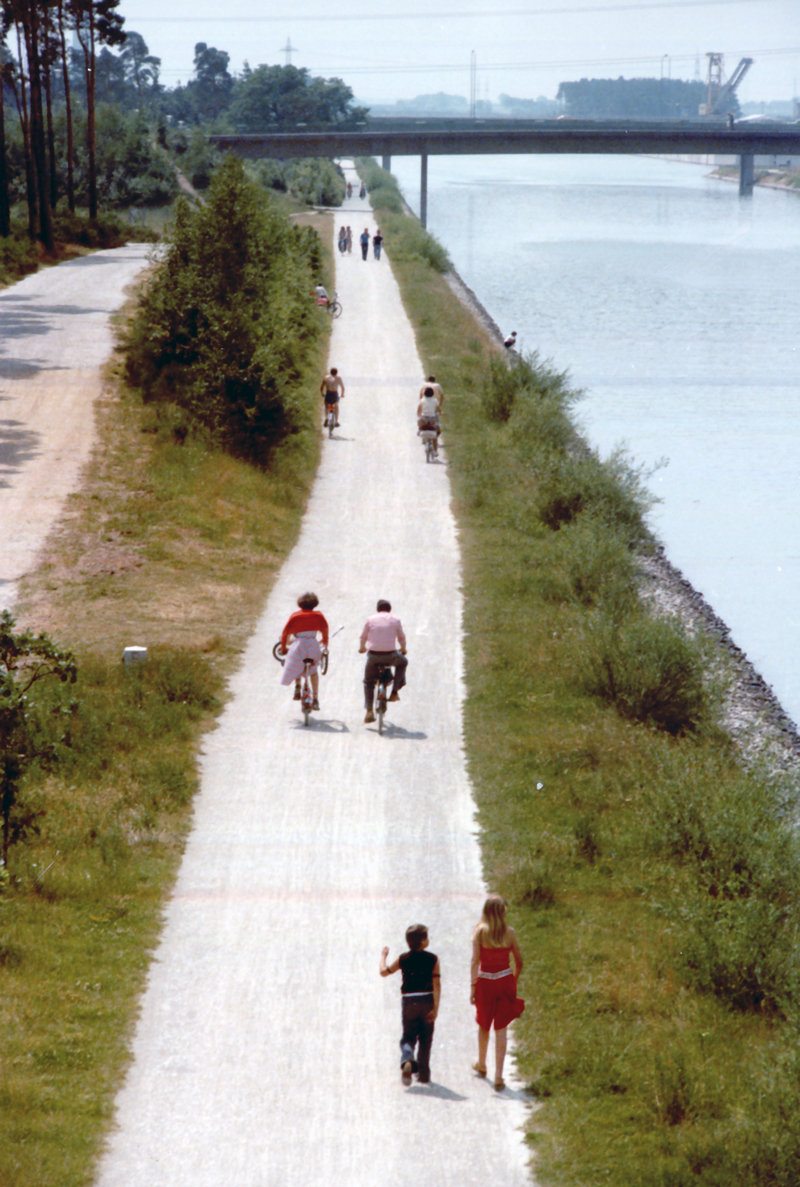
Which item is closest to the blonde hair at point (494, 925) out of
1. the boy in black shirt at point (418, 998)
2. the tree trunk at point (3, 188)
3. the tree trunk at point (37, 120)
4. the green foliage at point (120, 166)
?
the boy in black shirt at point (418, 998)

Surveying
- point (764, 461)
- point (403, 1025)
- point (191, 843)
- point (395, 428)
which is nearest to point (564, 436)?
point (395, 428)

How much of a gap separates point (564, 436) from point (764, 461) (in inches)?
321

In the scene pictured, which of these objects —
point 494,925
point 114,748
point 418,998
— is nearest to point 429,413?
point 114,748

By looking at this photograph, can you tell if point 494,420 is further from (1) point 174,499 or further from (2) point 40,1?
(2) point 40,1

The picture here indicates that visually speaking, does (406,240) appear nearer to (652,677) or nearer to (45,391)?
(45,391)

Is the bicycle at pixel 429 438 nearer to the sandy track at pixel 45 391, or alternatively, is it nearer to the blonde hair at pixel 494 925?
the sandy track at pixel 45 391

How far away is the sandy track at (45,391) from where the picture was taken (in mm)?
20984

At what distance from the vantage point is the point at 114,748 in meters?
12.6

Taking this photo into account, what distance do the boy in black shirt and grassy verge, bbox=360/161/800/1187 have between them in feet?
2.44

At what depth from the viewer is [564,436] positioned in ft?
99.1

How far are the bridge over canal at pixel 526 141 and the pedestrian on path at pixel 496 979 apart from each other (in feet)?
303

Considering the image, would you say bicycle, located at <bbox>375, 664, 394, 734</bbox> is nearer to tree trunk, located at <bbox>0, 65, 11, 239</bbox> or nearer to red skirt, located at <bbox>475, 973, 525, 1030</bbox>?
red skirt, located at <bbox>475, 973, 525, 1030</bbox>

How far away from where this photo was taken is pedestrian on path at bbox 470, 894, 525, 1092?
7758 mm

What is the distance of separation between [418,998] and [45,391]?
→ 24.0m
